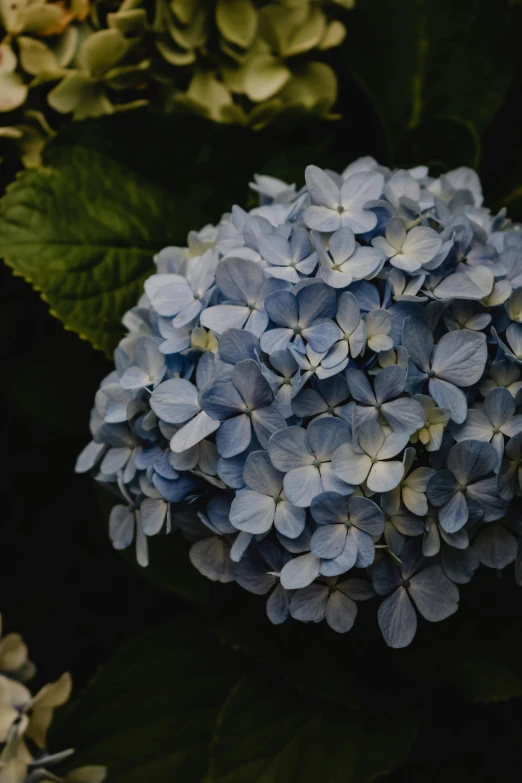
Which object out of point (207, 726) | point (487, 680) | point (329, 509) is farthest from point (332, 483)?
point (207, 726)

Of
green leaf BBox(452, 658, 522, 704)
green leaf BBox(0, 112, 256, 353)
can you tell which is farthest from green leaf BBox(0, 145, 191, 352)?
green leaf BBox(452, 658, 522, 704)

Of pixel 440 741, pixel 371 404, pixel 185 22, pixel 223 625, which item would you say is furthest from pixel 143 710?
pixel 185 22

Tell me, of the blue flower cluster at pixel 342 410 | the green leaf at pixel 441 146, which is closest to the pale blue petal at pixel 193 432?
the blue flower cluster at pixel 342 410

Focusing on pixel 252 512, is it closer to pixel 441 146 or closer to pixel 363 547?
pixel 363 547

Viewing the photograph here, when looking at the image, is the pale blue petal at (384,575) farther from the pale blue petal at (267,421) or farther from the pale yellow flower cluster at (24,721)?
the pale yellow flower cluster at (24,721)

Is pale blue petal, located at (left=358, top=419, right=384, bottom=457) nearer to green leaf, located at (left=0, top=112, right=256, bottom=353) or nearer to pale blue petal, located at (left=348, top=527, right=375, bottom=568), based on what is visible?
pale blue petal, located at (left=348, top=527, right=375, bottom=568)
